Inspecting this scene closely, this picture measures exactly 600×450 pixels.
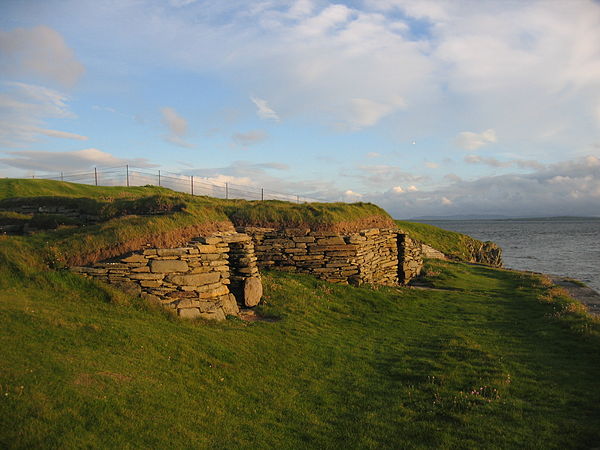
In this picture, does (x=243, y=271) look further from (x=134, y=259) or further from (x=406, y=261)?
(x=406, y=261)

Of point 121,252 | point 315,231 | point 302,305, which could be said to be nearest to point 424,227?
point 315,231

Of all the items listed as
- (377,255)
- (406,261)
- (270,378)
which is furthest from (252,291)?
(406,261)

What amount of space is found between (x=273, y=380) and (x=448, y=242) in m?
48.5

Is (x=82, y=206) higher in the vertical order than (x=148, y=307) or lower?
higher

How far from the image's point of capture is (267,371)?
9148 millimetres

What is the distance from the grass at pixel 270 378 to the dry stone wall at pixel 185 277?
64 cm

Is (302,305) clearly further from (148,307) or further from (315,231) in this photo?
(148,307)

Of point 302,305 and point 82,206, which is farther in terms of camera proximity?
point 82,206

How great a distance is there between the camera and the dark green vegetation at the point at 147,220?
12.0m

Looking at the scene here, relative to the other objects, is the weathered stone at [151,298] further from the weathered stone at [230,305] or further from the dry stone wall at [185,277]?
the weathered stone at [230,305]

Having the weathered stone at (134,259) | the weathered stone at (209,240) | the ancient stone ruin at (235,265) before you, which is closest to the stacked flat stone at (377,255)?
the ancient stone ruin at (235,265)

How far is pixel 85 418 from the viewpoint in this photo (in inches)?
222

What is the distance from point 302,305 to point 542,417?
8.36 meters

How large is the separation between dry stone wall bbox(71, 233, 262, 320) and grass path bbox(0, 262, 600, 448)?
628 millimetres
